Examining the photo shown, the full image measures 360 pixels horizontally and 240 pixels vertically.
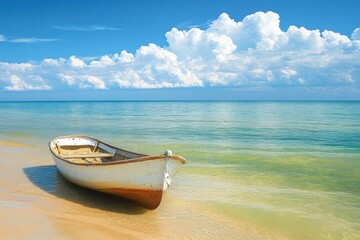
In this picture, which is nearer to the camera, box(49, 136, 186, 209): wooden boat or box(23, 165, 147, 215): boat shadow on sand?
box(49, 136, 186, 209): wooden boat

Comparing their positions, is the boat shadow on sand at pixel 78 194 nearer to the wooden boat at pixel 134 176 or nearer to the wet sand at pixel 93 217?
the wet sand at pixel 93 217

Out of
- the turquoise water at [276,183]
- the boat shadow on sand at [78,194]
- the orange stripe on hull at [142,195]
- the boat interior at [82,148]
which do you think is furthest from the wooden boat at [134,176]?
the boat interior at [82,148]

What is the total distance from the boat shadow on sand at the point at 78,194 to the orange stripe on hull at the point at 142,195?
32cm

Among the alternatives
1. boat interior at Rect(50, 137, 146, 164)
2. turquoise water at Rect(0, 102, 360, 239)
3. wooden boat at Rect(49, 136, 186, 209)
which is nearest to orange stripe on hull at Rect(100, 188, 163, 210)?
wooden boat at Rect(49, 136, 186, 209)

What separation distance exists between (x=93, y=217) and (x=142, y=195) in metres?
1.34

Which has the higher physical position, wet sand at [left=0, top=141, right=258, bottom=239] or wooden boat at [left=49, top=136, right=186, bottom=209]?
wooden boat at [left=49, top=136, right=186, bottom=209]

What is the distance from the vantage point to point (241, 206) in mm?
10078

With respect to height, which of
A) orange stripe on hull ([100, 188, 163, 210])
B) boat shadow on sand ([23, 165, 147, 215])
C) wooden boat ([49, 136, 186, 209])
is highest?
wooden boat ([49, 136, 186, 209])

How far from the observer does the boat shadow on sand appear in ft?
30.9

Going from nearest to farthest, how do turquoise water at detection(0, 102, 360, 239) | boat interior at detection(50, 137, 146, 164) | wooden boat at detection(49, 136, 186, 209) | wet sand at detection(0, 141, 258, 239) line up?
wet sand at detection(0, 141, 258, 239)
wooden boat at detection(49, 136, 186, 209)
turquoise water at detection(0, 102, 360, 239)
boat interior at detection(50, 137, 146, 164)

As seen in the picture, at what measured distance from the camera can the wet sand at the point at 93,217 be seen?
7.61m

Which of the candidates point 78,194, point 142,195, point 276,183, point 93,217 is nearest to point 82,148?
point 78,194

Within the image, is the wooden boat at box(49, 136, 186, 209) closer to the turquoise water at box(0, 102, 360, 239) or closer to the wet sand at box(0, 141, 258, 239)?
the wet sand at box(0, 141, 258, 239)

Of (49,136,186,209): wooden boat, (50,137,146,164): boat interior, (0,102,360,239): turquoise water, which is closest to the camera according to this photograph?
(49,136,186,209): wooden boat
